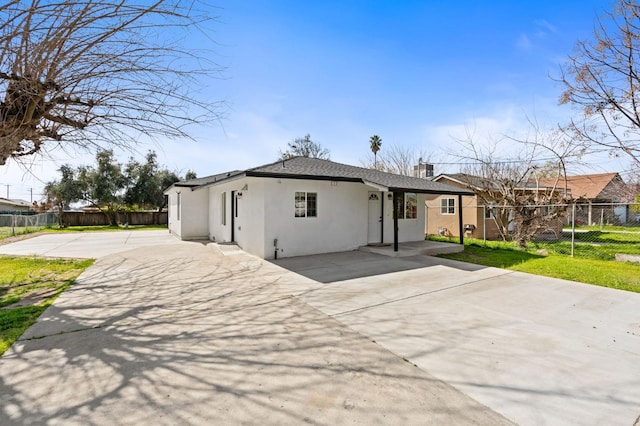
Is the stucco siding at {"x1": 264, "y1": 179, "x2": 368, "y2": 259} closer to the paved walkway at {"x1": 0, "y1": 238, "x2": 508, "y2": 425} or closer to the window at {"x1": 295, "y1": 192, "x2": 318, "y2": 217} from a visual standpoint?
the window at {"x1": 295, "y1": 192, "x2": 318, "y2": 217}

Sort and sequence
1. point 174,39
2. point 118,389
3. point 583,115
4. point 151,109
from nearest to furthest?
point 118,389 < point 174,39 < point 151,109 < point 583,115

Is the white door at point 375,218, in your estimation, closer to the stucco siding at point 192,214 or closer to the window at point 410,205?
the window at point 410,205

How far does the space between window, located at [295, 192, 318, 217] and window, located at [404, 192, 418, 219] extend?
4.06 m

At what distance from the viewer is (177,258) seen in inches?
382

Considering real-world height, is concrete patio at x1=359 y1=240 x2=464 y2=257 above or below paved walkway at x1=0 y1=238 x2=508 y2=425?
above

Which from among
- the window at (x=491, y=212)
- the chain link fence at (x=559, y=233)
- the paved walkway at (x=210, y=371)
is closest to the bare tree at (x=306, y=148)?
the window at (x=491, y=212)

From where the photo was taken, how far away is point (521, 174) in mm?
14484

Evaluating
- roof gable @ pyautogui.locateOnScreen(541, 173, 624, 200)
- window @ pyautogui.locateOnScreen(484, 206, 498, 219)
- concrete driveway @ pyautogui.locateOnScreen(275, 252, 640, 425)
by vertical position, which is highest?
roof gable @ pyautogui.locateOnScreen(541, 173, 624, 200)

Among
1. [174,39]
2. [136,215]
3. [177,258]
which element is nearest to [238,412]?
[174,39]

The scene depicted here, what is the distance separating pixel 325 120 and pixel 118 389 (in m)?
16.4

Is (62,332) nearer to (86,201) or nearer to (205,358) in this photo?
(205,358)

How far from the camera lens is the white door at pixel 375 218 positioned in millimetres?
11156

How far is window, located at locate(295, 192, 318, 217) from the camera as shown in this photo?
31.4 ft

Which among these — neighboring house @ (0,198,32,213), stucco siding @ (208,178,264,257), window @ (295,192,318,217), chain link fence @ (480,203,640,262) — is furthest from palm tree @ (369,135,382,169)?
neighboring house @ (0,198,32,213)
